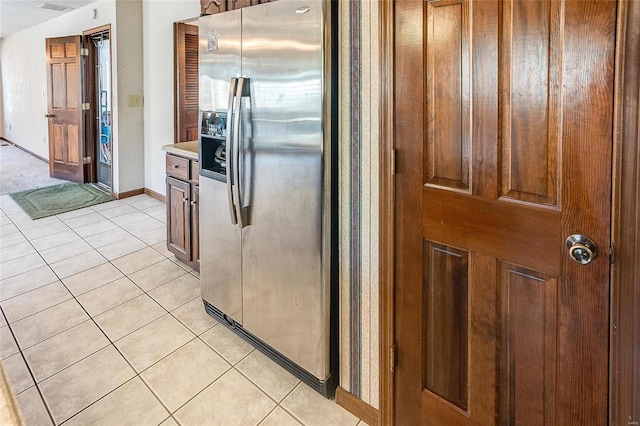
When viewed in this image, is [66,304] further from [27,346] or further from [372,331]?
[372,331]

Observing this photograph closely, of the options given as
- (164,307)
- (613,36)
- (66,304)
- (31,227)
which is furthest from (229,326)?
(31,227)

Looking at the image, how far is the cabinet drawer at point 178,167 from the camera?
9.07 ft

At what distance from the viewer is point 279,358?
77.5 inches

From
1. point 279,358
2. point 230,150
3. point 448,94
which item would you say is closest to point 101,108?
point 230,150

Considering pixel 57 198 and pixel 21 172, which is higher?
pixel 21 172

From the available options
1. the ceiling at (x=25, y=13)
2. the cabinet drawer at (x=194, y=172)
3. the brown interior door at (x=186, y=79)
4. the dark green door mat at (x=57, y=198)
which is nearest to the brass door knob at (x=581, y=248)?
the cabinet drawer at (x=194, y=172)

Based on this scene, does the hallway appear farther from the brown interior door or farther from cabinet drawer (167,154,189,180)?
the brown interior door

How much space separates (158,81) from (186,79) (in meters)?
0.51

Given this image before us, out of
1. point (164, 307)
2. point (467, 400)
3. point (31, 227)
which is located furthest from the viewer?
point (31, 227)

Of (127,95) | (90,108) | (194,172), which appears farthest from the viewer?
(90,108)

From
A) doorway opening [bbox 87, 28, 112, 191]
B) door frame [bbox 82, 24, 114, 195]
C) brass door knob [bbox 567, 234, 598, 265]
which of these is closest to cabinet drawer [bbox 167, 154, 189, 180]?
brass door knob [bbox 567, 234, 598, 265]

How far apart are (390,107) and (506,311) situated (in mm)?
781

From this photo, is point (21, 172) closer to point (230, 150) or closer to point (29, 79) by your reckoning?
point (29, 79)

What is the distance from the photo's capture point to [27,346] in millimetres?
2119
